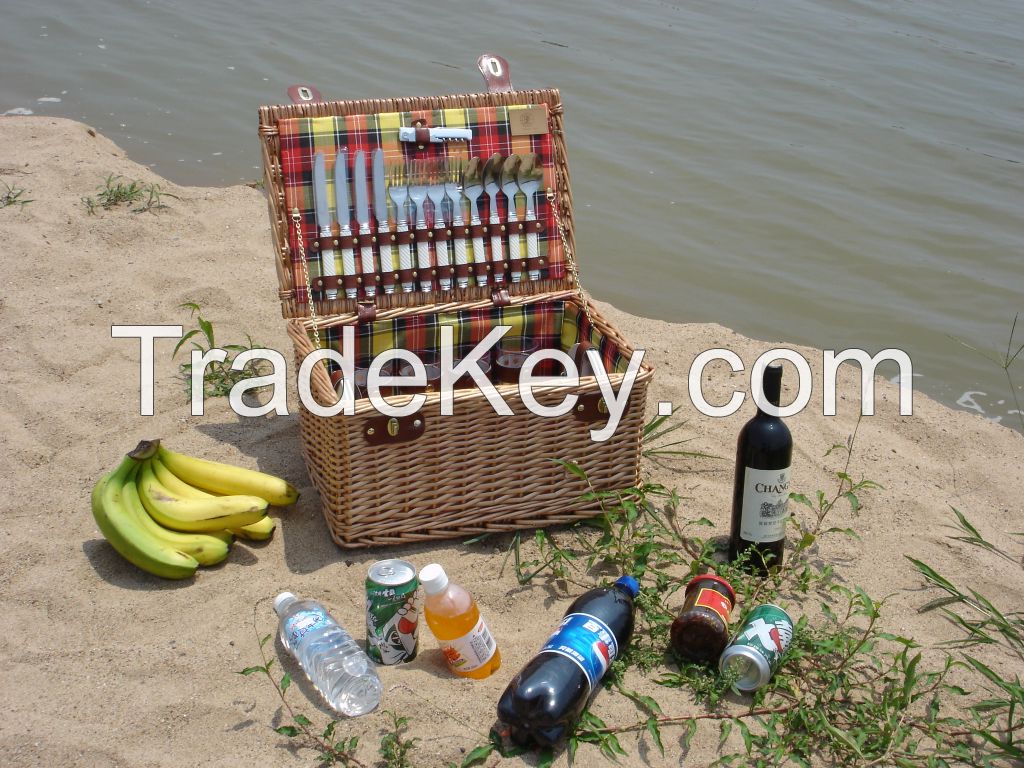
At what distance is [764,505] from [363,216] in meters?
1.52

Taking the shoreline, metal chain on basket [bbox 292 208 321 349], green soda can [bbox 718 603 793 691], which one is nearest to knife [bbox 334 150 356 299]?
metal chain on basket [bbox 292 208 321 349]

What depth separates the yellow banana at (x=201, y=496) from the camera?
2.77 metres

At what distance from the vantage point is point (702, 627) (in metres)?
2.33

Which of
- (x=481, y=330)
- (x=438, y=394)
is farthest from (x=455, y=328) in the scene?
(x=438, y=394)

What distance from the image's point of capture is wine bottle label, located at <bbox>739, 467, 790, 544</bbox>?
8.25 ft

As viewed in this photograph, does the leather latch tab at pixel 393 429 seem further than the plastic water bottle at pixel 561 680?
Yes

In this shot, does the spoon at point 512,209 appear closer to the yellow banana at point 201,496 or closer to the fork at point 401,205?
the fork at point 401,205

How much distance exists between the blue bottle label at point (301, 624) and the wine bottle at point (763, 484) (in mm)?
1089

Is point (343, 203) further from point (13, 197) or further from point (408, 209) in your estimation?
point (13, 197)

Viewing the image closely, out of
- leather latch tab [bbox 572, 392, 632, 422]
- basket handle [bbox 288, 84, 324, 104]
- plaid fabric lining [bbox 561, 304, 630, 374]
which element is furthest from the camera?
basket handle [bbox 288, 84, 324, 104]

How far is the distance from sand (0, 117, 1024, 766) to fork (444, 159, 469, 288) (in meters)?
0.80

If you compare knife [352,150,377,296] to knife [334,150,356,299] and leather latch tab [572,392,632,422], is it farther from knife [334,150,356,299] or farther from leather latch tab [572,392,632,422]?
leather latch tab [572,392,632,422]

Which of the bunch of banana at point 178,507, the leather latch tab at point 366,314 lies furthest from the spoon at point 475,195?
the bunch of banana at point 178,507

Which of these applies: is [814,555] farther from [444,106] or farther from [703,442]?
[444,106]
